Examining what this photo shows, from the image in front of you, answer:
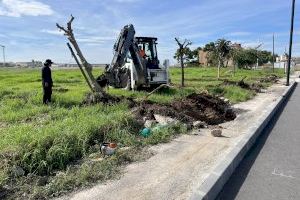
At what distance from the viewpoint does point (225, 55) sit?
44531 mm

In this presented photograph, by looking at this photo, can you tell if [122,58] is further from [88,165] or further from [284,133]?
[88,165]

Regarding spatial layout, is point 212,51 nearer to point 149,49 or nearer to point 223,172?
point 149,49

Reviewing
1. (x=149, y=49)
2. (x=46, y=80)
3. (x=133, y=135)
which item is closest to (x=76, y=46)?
(x=46, y=80)

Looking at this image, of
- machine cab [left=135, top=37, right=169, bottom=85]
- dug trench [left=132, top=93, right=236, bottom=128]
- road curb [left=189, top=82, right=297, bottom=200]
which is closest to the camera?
road curb [left=189, top=82, right=297, bottom=200]

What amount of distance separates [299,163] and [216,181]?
8.12ft

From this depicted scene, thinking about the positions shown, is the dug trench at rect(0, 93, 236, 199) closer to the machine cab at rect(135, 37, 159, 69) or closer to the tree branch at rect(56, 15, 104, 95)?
the tree branch at rect(56, 15, 104, 95)

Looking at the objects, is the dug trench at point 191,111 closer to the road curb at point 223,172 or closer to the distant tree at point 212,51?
the road curb at point 223,172

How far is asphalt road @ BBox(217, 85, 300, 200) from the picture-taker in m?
5.75

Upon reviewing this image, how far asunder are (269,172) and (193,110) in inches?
238

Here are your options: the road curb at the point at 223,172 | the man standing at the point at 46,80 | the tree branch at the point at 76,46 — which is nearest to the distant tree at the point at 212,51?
the tree branch at the point at 76,46

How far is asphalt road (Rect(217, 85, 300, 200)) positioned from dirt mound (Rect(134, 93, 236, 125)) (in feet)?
6.56

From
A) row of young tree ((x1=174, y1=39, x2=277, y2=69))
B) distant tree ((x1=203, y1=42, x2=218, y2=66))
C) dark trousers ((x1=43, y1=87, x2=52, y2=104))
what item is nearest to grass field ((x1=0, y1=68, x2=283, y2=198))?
dark trousers ((x1=43, y1=87, x2=52, y2=104))

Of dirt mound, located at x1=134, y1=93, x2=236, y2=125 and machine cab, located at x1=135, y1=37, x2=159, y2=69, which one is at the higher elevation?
machine cab, located at x1=135, y1=37, x2=159, y2=69

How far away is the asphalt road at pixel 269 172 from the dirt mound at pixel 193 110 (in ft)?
→ 6.56
